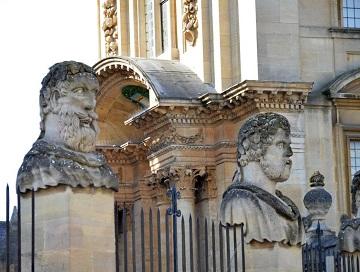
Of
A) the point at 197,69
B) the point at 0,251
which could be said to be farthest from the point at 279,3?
the point at 0,251

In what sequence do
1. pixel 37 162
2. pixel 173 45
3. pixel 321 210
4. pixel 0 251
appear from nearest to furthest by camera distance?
1. pixel 37 162
2. pixel 0 251
3. pixel 321 210
4. pixel 173 45

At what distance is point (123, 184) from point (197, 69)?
505cm

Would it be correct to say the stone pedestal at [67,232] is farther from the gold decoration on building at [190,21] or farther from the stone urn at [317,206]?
the gold decoration on building at [190,21]

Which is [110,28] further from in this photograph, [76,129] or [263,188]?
[76,129]

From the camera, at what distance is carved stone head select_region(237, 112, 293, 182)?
15.6 meters

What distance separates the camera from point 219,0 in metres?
39.5

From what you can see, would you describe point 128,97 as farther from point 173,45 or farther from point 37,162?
point 37,162

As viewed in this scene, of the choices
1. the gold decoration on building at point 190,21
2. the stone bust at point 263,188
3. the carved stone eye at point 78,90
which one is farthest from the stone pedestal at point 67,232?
the gold decoration on building at point 190,21

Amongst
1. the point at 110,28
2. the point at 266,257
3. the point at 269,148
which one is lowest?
the point at 266,257

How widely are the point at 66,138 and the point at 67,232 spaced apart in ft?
2.55

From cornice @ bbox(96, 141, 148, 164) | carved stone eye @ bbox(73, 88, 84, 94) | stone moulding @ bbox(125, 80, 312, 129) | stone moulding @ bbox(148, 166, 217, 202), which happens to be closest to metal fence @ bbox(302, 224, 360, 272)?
carved stone eye @ bbox(73, 88, 84, 94)

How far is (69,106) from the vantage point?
13195mm

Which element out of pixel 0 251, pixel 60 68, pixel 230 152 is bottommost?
pixel 0 251

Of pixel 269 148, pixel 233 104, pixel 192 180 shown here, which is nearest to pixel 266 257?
pixel 269 148
